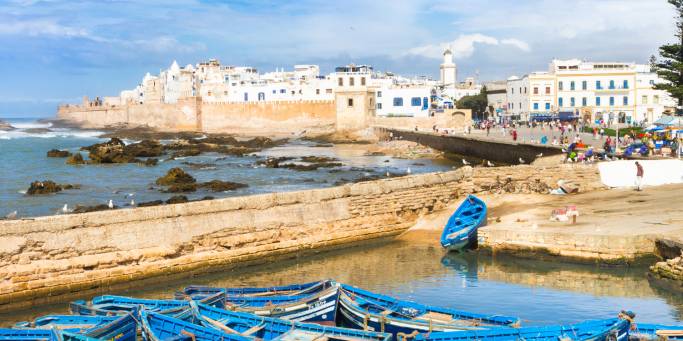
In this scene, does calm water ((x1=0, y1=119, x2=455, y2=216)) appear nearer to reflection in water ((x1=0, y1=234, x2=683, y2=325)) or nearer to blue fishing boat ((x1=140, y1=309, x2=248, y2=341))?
reflection in water ((x1=0, y1=234, x2=683, y2=325))

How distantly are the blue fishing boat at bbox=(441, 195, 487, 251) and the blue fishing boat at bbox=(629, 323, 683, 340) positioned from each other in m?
7.91

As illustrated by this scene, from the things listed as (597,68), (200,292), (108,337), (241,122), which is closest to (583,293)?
(200,292)

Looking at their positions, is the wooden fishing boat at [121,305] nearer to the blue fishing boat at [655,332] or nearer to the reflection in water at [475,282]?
the reflection in water at [475,282]

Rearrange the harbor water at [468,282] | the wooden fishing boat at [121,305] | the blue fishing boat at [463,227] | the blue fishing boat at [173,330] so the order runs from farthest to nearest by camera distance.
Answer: the blue fishing boat at [463,227]
the harbor water at [468,282]
the wooden fishing boat at [121,305]
the blue fishing boat at [173,330]

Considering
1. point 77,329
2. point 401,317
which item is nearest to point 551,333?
point 401,317

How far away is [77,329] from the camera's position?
11.6 metres

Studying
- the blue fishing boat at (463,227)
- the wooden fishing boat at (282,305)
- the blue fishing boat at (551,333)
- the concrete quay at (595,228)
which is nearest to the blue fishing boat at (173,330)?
the wooden fishing boat at (282,305)

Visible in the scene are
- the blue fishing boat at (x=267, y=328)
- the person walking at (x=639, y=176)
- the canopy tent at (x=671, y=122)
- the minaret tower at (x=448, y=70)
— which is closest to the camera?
the blue fishing boat at (x=267, y=328)

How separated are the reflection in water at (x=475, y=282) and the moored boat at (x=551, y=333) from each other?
9.94 feet

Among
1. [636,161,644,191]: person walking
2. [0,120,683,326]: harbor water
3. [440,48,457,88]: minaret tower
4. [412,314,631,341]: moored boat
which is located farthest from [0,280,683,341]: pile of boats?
[440,48,457,88]: minaret tower

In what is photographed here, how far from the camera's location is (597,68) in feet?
208

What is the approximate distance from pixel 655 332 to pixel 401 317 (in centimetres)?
388

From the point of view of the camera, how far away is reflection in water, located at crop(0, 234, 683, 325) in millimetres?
14602

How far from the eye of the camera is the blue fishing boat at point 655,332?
36.5ft
